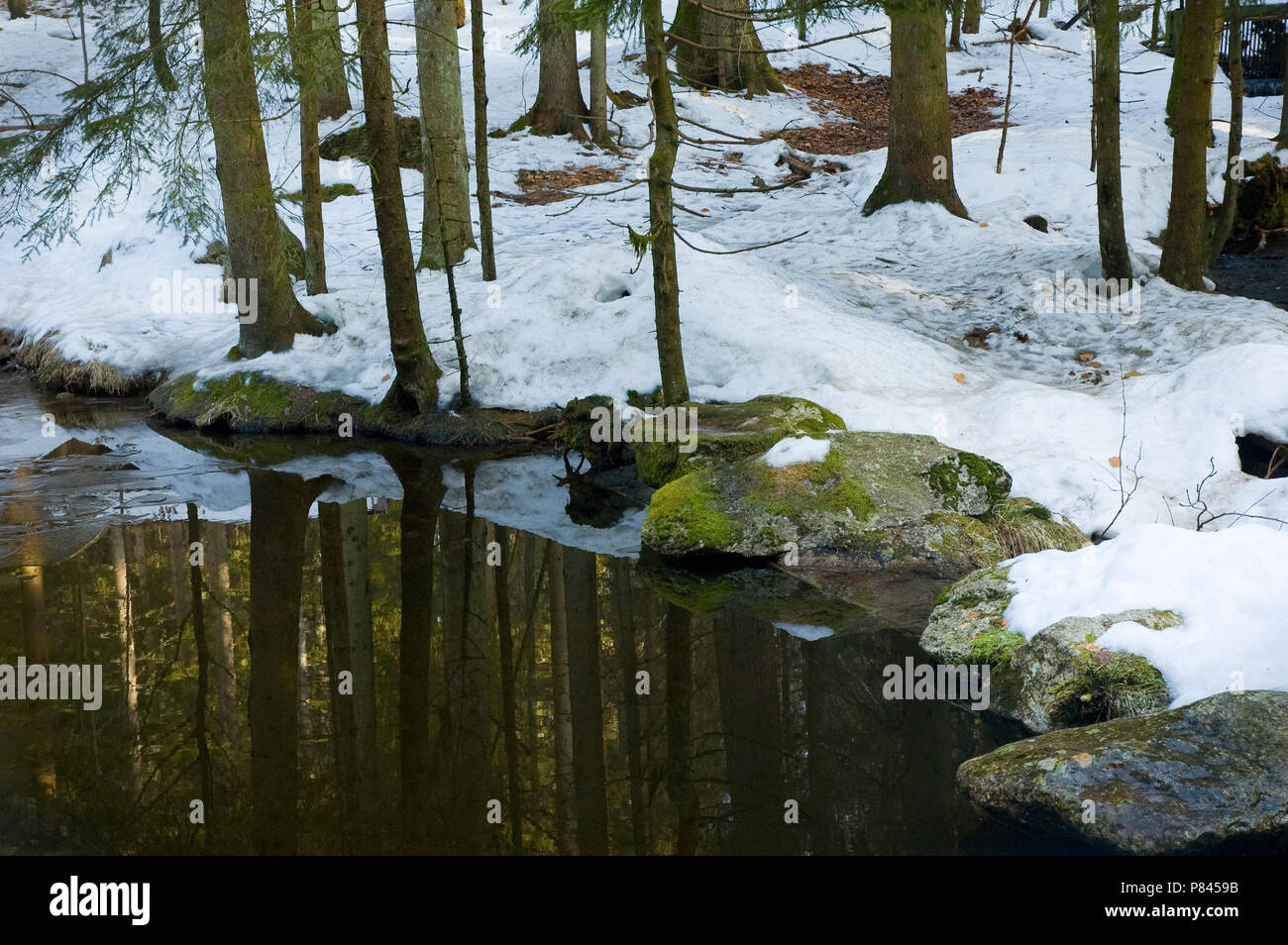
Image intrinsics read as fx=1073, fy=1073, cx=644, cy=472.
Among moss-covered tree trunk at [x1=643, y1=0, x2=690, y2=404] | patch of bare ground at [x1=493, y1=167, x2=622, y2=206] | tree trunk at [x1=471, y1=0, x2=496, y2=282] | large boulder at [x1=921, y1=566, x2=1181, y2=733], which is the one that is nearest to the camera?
large boulder at [x1=921, y1=566, x2=1181, y2=733]

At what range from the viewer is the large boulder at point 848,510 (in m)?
8.26

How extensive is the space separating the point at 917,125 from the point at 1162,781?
12.4m

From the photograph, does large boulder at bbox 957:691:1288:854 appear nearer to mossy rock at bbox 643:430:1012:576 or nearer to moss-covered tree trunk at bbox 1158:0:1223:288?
mossy rock at bbox 643:430:1012:576

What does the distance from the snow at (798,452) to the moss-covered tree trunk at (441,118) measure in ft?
21.0

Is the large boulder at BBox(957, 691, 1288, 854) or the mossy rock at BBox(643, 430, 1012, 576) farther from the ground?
the large boulder at BBox(957, 691, 1288, 854)

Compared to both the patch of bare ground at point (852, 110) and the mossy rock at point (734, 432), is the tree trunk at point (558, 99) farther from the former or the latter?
the mossy rock at point (734, 432)

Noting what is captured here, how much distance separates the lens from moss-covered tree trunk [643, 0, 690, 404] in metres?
8.92

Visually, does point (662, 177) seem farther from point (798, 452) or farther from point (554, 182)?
point (554, 182)

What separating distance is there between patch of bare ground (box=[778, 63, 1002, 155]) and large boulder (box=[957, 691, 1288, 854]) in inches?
695

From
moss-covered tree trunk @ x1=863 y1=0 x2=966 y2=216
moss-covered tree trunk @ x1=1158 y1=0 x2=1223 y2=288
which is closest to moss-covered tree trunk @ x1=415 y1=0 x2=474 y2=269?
moss-covered tree trunk @ x1=863 y1=0 x2=966 y2=216

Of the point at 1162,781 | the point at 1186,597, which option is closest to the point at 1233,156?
the point at 1186,597

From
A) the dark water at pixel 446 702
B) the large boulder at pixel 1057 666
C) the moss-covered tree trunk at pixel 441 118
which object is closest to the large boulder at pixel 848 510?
the dark water at pixel 446 702

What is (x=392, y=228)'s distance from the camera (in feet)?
35.7
